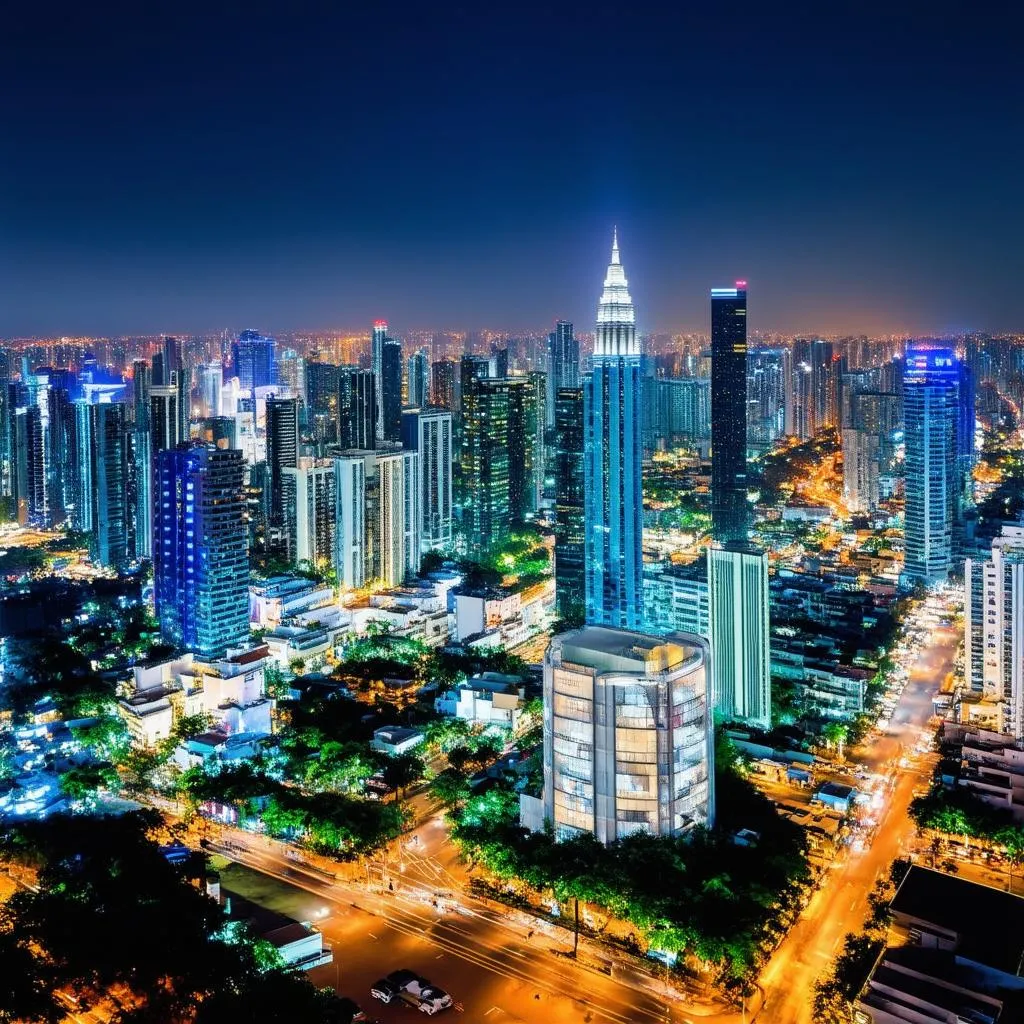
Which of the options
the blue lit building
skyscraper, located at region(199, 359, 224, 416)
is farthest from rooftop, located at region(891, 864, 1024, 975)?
skyscraper, located at region(199, 359, 224, 416)

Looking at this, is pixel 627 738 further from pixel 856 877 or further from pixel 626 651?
pixel 856 877

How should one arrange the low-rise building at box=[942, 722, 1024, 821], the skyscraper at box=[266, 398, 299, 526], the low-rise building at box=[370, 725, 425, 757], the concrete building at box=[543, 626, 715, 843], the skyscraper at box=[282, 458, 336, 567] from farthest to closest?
the skyscraper at box=[266, 398, 299, 526]
the skyscraper at box=[282, 458, 336, 567]
the low-rise building at box=[370, 725, 425, 757]
the low-rise building at box=[942, 722, 1024, 821]
the concrete building at box=[543, 626, 715, 843]

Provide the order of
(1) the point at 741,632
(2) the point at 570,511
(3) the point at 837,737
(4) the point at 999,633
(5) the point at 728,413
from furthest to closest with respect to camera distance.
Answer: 1. (5) the point at 728,413
2. (2) the point at 570,511
3. (1) the point at 741,632
4. (4) the point at 999,633
5. (3) the point at 837,737

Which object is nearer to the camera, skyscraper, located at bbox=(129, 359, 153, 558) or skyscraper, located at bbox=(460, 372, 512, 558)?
skyscraper, located at bbox=(129, 359, 153, 558)

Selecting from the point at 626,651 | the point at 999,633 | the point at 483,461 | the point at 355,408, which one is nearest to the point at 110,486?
the point at 355,408

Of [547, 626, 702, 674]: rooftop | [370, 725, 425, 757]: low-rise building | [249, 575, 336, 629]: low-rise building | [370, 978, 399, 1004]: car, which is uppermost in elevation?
[547, 626, 702, 674]: rooftop

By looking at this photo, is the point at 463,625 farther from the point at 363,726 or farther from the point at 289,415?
the point at 289,415

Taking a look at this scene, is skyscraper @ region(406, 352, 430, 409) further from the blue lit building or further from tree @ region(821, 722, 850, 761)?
tree @ region(821, 722, 850, 761)

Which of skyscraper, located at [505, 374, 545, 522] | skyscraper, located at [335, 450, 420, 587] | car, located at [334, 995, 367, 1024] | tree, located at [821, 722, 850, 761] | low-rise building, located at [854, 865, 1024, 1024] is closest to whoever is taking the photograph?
car, located at [334, 995, 367, 1024]
